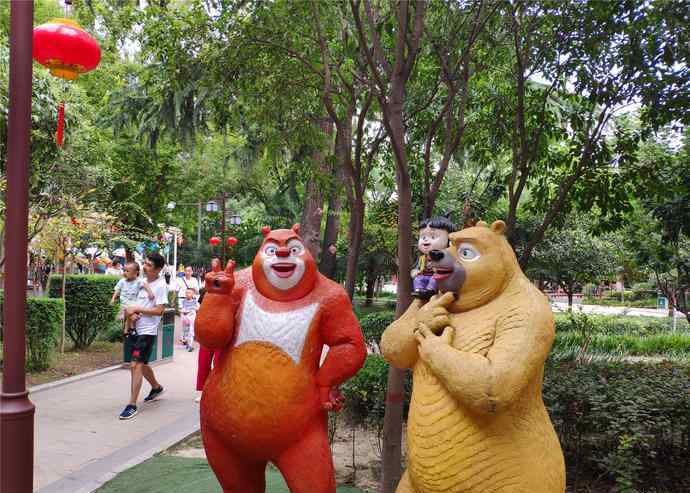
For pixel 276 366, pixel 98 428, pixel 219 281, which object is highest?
pixel 219 281

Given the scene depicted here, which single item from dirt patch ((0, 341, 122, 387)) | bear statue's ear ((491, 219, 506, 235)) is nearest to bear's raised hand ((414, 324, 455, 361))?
bear statue's ear ((491, 219, 506, 235))

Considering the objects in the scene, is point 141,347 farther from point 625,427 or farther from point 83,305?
point 625,427

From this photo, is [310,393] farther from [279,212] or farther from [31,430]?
[279,212]

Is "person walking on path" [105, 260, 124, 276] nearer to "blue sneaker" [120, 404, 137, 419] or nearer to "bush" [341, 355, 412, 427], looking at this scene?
"blue sneaker" [120, 404, 137, 419]

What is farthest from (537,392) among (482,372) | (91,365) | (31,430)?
(91,365)

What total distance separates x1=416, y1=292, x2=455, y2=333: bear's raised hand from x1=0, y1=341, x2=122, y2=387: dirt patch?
6236 millimetres

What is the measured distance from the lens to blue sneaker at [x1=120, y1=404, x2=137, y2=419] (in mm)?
6023

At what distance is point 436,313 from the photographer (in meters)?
2.42

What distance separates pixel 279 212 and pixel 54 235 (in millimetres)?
7857

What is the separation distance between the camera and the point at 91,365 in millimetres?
8594

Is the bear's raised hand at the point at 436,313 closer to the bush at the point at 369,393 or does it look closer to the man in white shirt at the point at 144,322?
the bush at the point at 369,393

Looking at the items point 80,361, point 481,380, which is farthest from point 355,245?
point 80,361

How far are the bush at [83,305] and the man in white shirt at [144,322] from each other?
3698mm

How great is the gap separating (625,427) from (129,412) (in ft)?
15.4
